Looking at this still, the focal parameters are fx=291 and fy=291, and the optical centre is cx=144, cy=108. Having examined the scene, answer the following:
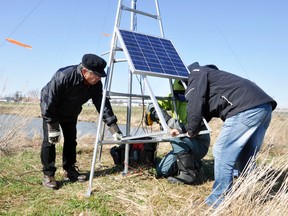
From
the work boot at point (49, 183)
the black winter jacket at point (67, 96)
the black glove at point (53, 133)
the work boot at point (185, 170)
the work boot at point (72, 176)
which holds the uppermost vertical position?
the black winter jacket at point (67, 96)

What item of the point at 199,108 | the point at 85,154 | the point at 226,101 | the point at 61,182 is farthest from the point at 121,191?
the point at 85,154

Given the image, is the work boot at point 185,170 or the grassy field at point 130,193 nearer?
the grassy field at point 130,193

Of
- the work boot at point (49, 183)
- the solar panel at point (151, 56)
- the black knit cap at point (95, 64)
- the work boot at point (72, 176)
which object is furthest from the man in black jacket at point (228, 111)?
the work boot at point (49, 183)

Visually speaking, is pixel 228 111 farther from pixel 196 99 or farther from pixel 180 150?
pixel 180 150

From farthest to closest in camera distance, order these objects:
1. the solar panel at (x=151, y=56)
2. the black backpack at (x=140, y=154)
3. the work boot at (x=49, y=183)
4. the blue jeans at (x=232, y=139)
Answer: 1. the black backpack at (x=140, y=154)
2. the work boot at (x=49, y=183)
3. the solar panel at (x=151, y=56)
4. the blue jeans at (x=232, y=139)

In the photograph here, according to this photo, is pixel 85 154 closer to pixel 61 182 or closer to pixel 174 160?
pixel 61 182

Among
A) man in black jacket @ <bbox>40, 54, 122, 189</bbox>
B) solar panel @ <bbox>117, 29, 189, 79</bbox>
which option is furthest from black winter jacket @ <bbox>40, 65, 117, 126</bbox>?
solar panel @ <bbox>117, 29, 189, 79</bbox>

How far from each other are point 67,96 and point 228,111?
2071mm

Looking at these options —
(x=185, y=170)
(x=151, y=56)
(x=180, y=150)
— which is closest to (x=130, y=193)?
(x=185, y=170)

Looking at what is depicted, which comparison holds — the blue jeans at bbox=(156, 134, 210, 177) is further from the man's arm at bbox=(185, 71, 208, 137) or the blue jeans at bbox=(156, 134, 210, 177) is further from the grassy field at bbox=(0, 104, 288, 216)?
the man's arm at bbox=(185, 71, 208, 137)

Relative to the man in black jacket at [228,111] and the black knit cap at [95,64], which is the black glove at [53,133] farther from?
the man in black jacket at [228,111]

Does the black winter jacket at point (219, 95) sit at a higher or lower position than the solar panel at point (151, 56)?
lower

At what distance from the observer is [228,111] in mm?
3229

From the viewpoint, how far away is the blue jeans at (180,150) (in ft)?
14.1
